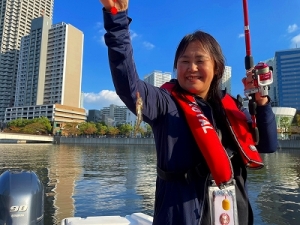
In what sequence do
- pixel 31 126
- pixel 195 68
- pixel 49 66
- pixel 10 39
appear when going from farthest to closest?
pixel 10 39, pixel 49 66, pixel 31 126, pixel 195 68

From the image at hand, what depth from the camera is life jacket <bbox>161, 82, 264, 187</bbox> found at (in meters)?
1.40

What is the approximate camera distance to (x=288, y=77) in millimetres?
99000

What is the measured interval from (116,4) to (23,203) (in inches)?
98.3

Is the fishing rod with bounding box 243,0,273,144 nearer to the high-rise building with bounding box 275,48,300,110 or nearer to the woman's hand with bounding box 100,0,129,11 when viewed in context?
the woman's hand with bounding box 100,0,129,11

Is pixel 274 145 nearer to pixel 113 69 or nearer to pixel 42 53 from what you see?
pixel 113 69

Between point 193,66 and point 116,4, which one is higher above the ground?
point 116,4

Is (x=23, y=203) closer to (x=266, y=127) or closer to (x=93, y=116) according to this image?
(x=266, y=127)

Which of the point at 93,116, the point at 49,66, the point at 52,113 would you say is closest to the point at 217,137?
the point at 52,113

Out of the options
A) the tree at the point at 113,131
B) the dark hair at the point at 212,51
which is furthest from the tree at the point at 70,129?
the dark hair at the point at 212,51

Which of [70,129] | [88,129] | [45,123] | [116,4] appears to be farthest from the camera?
[70,129]

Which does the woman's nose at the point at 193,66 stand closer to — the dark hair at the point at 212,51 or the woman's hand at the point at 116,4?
the dark hair at the point at 212,51

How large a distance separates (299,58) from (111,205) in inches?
4131

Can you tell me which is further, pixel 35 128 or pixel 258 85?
pixel 35 128

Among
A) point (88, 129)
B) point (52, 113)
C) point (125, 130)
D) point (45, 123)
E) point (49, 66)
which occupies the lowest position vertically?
point (125, 130)
